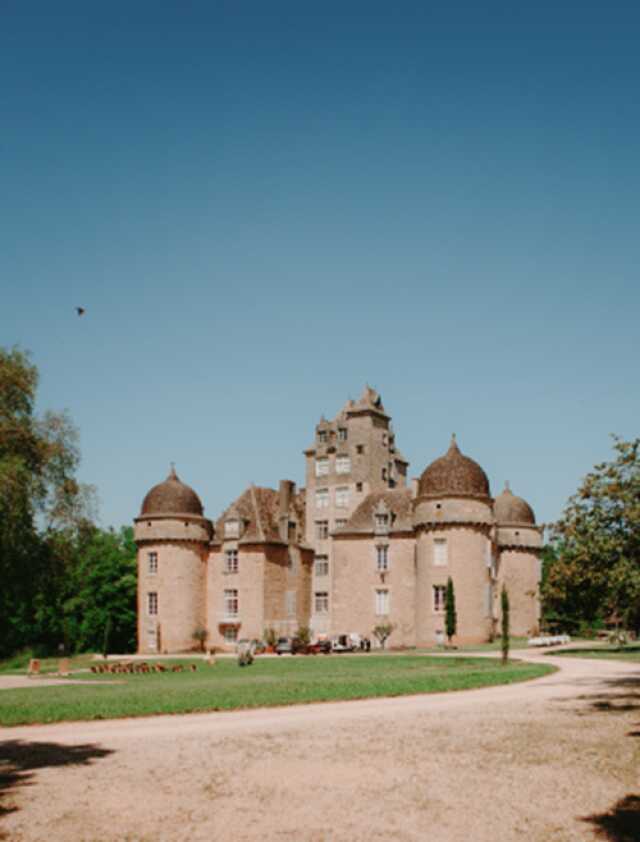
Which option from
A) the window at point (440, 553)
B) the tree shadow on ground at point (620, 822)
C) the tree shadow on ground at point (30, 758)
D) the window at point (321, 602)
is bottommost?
the window at point (321, 602)

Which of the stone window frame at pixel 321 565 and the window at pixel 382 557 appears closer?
the window at pixel 382 557

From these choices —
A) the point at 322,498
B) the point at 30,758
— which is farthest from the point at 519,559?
the point at 30,758

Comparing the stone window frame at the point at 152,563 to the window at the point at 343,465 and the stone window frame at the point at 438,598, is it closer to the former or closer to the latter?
the window at the point at 343,465

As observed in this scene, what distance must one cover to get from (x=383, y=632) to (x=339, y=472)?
467 inches

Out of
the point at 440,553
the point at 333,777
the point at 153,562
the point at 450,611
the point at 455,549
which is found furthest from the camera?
the point at 153,562

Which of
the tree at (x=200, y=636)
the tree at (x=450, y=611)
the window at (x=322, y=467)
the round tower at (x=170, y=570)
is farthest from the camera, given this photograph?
the window at (x=322, y=467)

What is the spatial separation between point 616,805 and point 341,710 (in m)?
10.0

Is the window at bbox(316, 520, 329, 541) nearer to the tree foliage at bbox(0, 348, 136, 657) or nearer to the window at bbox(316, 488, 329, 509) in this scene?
the window at bbox(316, 488, 329, 509)

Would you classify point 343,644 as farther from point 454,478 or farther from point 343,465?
point 343,465

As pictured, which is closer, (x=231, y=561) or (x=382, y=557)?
(x=382, y=557)

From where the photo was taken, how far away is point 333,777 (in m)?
13.7

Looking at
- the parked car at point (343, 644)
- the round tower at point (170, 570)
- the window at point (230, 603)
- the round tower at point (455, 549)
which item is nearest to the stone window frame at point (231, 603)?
the window at point (230, 603)

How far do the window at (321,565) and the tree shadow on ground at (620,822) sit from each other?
2103 inches

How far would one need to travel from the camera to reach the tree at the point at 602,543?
37906 millimetres
